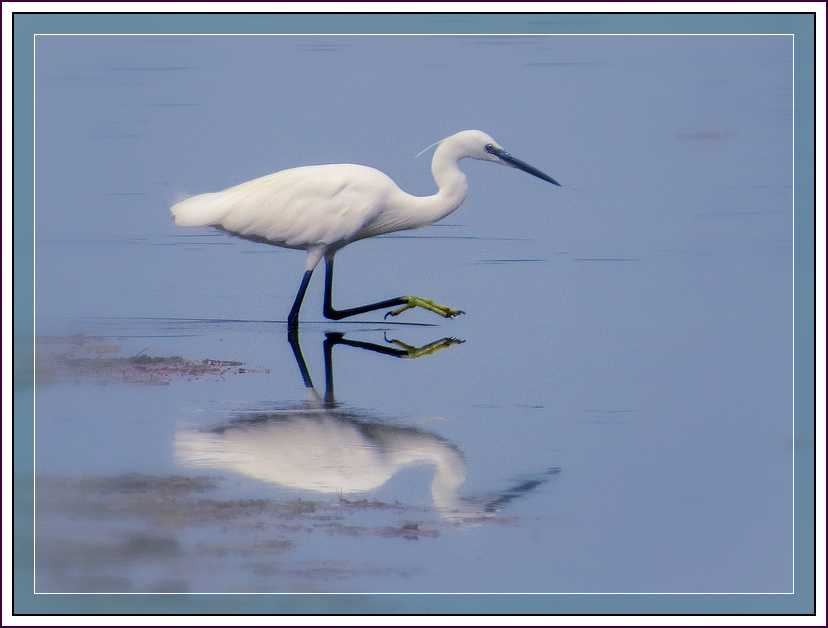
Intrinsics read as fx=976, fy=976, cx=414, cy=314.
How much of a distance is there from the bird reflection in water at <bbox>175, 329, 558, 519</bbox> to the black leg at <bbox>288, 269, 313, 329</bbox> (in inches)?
51.7

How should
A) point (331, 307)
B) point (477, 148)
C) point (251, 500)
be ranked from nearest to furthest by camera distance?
1. point (251, 500)
2. point (477, 148)
3. point (331, 307)

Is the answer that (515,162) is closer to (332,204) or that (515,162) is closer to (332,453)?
(332,204)

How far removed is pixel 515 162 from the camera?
6289mm

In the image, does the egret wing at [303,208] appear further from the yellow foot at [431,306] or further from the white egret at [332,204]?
the yellow foot at [431,306]

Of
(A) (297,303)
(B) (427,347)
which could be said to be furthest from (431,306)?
(A) (297,303)

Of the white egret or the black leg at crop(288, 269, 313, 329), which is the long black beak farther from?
the black leg at crop(288, 269, 313, 329)

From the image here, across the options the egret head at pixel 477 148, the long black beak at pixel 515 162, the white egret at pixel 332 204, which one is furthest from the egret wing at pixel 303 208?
the long black beak at pixel 515 162

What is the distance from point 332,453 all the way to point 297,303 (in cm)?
192

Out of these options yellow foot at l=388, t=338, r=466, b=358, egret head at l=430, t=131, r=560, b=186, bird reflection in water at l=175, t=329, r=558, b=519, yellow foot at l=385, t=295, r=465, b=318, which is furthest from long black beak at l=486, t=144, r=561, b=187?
bird reflection in water at l=175, t=329, r=558, b=519

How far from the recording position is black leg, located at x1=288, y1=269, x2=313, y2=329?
6.31 m

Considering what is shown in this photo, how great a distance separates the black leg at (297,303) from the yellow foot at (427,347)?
0.68 m

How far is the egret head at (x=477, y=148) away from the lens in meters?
6.18

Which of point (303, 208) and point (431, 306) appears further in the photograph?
point (431, 306)

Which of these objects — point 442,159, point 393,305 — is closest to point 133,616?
point 393,305
